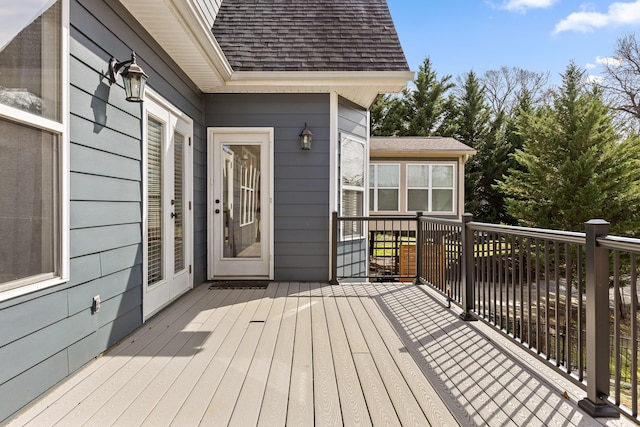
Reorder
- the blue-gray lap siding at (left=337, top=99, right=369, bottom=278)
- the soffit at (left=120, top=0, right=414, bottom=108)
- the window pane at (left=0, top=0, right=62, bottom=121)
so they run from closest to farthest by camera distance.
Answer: the window pane at (left=0, top=0, right=62, bottom=121), the soffit at (left=120, top=0, right=414, bottom=108), the blue-gray lap siding at (left=337, top=99, right=369, bottom=278)

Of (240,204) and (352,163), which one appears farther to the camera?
(352,163)

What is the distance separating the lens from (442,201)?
11.8m

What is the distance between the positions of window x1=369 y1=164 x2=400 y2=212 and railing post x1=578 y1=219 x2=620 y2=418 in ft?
31.9

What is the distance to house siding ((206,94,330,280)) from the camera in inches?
202

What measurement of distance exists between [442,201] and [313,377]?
10233 mm

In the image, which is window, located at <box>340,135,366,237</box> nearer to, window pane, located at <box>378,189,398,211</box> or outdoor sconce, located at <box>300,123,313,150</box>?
outdoor sconce, located at <box>300,123,313,150</box>

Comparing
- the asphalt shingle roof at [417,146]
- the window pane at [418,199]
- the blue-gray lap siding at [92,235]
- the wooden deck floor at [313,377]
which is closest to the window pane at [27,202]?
the blue-gray lap siding at [92,235]

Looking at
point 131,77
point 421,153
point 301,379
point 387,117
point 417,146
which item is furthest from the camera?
point 387,117

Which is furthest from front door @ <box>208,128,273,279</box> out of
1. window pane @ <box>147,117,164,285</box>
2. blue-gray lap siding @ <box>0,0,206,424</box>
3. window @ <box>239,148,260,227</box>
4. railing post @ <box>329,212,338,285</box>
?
blue-gray lap siding @ <box>0,0,206,424</box>

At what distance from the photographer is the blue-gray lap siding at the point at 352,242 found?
539 cm

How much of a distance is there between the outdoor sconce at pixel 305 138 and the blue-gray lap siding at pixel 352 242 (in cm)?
47

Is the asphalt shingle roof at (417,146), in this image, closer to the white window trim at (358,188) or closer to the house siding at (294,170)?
the white window trim at (358,188)

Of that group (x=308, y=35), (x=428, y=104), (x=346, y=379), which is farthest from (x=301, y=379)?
(x=428, y=104)

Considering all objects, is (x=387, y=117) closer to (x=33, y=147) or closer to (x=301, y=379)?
(x=301, y=379)
